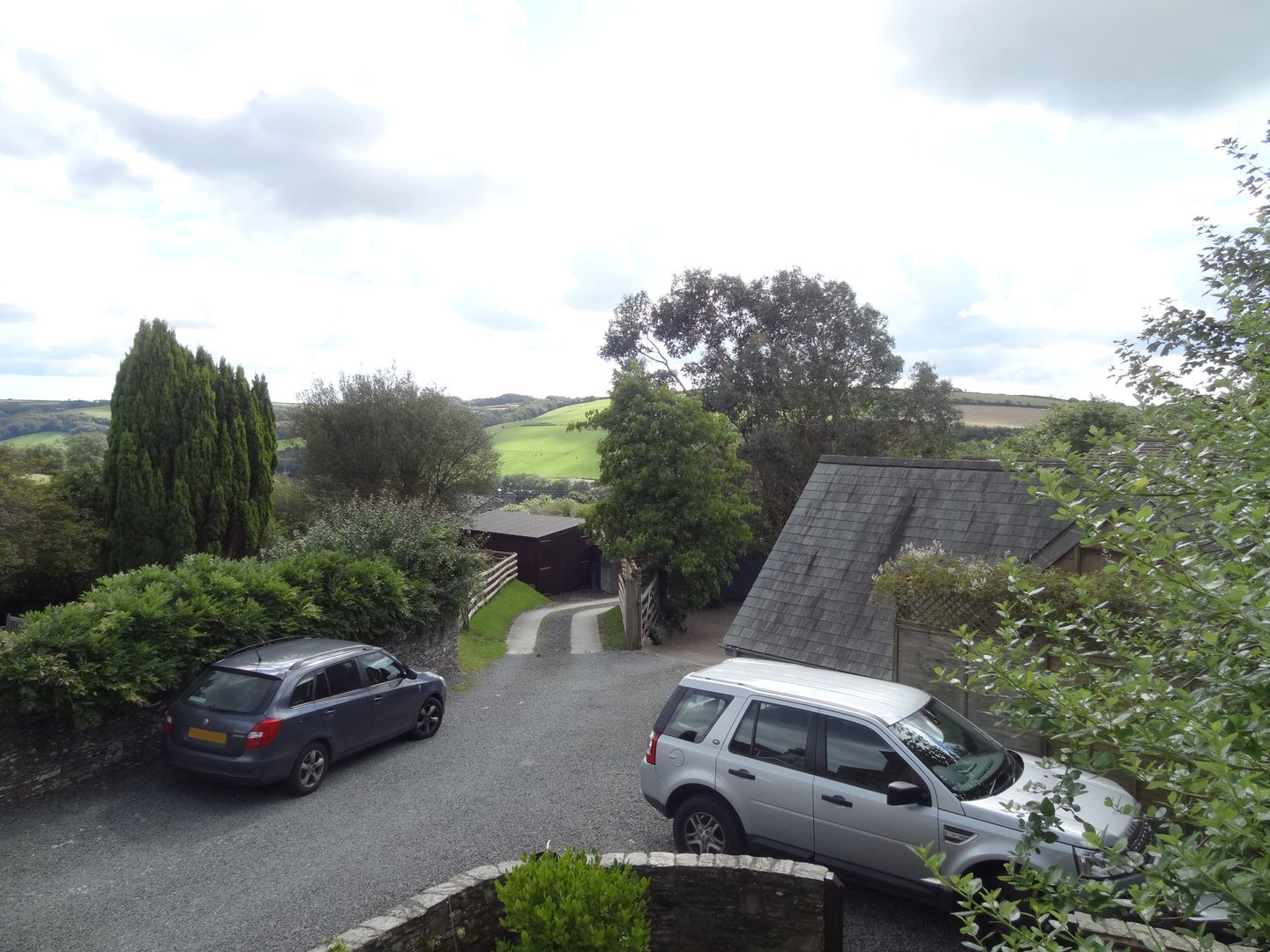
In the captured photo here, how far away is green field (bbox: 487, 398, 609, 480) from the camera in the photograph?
216 ft

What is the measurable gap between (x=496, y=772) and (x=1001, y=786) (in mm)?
5871

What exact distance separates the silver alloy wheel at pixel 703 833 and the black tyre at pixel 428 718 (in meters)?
5.11

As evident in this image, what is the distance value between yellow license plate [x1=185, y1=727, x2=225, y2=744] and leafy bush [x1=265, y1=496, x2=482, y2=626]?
5258mm

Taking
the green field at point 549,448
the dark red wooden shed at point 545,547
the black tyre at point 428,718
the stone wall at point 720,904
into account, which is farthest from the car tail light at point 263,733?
the green field at point 549,448

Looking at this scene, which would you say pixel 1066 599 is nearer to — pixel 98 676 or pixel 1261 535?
pixel 1261 535

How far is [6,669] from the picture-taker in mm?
7992

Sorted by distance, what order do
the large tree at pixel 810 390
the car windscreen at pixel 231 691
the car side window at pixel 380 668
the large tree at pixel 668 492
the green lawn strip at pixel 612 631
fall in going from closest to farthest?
the car windscreen at pixel 231 691
the car side window at pixel 380 668
the green lawn strip at pixel 612 631
the large tree at pixel 668 492
the large tree at pixel 810 390

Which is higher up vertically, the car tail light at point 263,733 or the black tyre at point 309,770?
the car tail light at point 263,733

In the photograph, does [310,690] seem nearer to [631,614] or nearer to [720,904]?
[720,904]

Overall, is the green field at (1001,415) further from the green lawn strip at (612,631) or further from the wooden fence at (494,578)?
the green lawn strip at (612,631)

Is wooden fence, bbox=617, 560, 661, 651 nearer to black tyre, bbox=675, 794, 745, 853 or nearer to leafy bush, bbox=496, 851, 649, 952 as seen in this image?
black tyre, bbox=675, 794, 745, 853

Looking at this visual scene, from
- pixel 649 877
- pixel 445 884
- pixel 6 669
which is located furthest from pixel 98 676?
pixel 649 877

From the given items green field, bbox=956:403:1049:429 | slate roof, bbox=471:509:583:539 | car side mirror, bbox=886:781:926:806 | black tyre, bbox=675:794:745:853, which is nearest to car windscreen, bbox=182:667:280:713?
black tyre, bbox=675:794:745:853

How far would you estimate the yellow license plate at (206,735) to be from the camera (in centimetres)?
837
